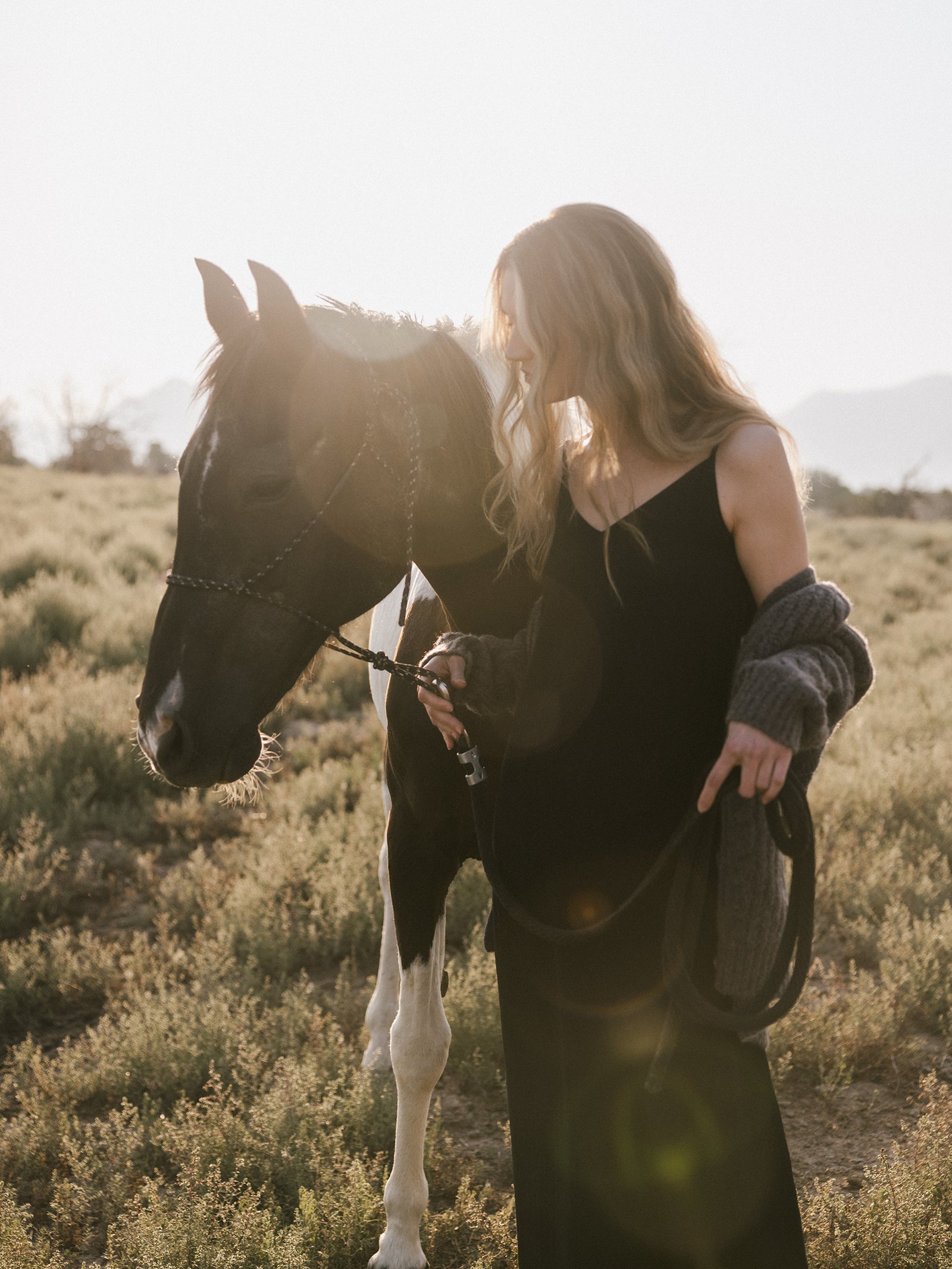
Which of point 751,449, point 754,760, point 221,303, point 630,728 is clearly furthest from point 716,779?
point 221,303

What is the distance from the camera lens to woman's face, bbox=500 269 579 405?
177cm

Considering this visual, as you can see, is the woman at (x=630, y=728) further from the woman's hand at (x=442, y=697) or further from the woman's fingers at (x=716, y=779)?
the woman's hand at (x=442, y=697)

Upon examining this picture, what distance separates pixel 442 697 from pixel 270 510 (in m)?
0.53

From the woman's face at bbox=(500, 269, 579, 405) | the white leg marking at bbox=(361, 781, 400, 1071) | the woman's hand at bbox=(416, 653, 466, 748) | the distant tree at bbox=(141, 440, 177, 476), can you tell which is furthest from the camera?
the distant tree at bbox=(141, 440, 177, 476)

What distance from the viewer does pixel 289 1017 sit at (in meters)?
3.45

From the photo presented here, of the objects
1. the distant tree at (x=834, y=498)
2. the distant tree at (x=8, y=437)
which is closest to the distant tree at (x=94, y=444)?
the distant tree at (x=8, y=437)

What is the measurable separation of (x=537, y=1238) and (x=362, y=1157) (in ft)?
3.84

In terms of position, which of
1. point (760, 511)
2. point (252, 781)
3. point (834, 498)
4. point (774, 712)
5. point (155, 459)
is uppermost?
point (155, 459)

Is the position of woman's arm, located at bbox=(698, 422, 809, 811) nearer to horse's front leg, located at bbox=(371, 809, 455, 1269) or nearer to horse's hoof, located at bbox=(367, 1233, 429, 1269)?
horse's front leg, located at bbox=(371, 809, 455, 1269)

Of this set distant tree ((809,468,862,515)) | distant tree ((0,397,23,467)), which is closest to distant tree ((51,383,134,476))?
distant tree ((0,397,23,467))

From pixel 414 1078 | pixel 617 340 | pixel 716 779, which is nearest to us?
pixel 716 779

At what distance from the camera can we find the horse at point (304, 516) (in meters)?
1.81

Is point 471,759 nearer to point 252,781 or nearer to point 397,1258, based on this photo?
point 252,781

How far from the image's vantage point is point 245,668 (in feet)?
6.11
